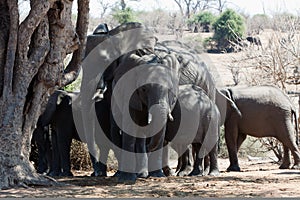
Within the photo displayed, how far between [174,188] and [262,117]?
15.9ft

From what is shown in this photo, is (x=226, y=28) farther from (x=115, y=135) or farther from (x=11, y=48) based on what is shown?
(x=11, y=48)

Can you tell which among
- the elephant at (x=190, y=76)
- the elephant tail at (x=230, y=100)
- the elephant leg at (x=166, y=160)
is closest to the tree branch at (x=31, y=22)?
the elephant at (x=190, y=76)

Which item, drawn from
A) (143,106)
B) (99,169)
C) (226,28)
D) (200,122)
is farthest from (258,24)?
(143,106)

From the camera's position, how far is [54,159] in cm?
1170

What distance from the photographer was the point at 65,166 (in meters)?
11.2

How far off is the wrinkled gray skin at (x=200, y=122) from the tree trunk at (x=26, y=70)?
7.50 ft

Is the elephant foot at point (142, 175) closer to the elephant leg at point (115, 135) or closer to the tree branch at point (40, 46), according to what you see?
the elephant leg at point (115, 135)

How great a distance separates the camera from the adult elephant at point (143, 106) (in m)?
9.45

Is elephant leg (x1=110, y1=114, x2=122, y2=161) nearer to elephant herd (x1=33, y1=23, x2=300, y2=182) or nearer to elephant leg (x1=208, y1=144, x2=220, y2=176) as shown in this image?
elephant herd (x1=33, y1=23, x2=300, y2=182)

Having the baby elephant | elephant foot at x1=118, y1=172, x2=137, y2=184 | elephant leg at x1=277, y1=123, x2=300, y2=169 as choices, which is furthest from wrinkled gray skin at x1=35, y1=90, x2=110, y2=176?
elephant leg at x1=277, y1=123, x2=300, y2=169

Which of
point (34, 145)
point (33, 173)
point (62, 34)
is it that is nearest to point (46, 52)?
point (62, 34)

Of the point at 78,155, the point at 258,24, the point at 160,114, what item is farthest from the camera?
the point at 258,24

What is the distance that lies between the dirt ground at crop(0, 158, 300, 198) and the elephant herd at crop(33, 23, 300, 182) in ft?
1.94

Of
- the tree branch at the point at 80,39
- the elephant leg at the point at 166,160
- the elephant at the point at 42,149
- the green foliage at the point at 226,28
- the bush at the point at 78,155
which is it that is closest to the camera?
the tree branch at the point at 80,39
